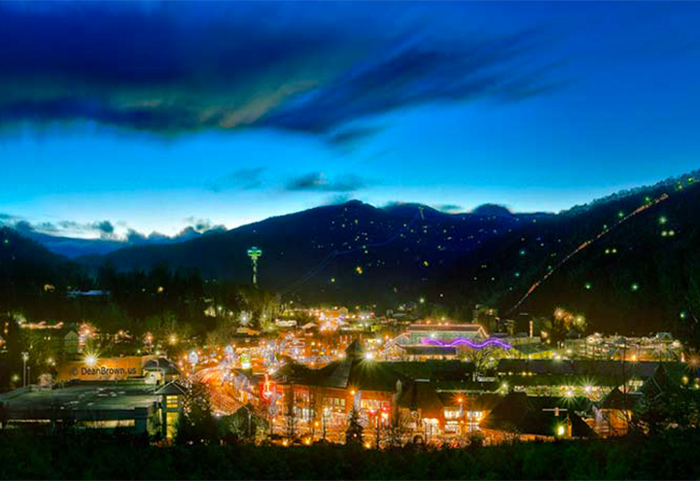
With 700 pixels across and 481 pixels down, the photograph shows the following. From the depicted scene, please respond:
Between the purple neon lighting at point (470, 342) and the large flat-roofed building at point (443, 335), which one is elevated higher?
the large flat-roofed building at point (443, 335)

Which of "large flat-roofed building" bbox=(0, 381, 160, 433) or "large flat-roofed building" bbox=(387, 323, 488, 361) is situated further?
"large flat-roofed building" bbox=(387, 323, 488, 361)

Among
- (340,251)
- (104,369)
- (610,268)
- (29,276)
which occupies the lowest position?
(104,369)

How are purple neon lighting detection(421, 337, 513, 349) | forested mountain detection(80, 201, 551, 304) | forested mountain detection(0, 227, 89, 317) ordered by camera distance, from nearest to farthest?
purple neon lighting detection(421, 337, 513, 349) → forested mountain detection(0, 227, 89, 317) → forested mountain detection(80, 201, 551, 304)

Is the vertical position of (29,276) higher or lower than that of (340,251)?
lower

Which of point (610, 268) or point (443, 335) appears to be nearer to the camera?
point (443, 335)

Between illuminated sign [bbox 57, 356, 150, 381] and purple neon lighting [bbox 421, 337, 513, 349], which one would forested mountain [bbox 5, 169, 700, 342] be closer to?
purple neon lighting [bbox 421, 337, 513, 349]

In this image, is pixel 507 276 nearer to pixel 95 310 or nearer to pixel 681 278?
pixel 681 278

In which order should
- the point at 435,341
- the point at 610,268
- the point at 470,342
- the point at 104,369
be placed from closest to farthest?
the point at 104,369
the point at 470,342
the point at 435,341
the point at 610,268

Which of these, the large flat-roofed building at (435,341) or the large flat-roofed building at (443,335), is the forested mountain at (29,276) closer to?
the large flat-roofed building at (435,341)

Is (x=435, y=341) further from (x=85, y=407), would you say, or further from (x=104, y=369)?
(x=85, y=407)

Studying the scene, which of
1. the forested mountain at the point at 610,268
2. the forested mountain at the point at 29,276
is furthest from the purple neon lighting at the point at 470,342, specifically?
the forested mountain at the point at 29,276

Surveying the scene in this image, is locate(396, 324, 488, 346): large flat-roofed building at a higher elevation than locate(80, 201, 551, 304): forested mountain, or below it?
below

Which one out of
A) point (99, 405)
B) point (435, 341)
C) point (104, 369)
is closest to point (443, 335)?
point (435, 341)

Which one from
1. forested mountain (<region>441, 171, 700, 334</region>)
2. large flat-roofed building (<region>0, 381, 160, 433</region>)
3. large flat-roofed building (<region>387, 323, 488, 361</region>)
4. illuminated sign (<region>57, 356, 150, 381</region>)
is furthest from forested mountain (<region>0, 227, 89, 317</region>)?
forested mountain (<region>441, 171, 700, 334</region>)
